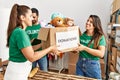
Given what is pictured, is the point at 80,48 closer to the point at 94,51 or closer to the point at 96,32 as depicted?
the point at 94,51

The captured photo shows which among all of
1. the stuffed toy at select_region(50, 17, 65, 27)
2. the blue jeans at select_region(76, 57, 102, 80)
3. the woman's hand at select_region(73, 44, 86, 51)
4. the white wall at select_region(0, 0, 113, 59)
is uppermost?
the white wall at select_region(0, 0, 113, 59)

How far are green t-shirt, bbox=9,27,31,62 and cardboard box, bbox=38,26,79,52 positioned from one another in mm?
224

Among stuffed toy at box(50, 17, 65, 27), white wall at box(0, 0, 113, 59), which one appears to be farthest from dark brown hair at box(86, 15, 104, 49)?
white wall at box(0, 0, 113, 59)

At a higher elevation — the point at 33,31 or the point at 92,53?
the point at 33,31

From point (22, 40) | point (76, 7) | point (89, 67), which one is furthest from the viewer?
point (76, 7)

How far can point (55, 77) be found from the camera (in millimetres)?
1681

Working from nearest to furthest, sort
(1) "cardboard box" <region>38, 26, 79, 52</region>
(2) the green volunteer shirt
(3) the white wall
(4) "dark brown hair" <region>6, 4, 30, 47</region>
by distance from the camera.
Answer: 1. (4) "dark brown hair" <region>6, 4, 30, 47</region>
2. (1) "cardboard box" <region>38, 26, 79, 52</region>
3. (2) the green volunteer shirt
4. (3) the white wall

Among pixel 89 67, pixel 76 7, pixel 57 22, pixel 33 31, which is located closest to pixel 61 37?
pixel 57 22

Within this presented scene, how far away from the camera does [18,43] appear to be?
1.49 meters

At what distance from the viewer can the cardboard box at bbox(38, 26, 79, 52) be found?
1.68 m

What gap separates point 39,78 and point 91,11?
122 inches

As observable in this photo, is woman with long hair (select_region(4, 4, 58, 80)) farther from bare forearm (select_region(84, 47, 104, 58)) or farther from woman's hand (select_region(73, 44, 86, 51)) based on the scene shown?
bare forearm (select_region(84, 47, 104, 58))

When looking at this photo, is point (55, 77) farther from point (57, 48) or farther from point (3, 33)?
point (3, 33)

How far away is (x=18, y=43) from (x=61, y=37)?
44 centimetres
